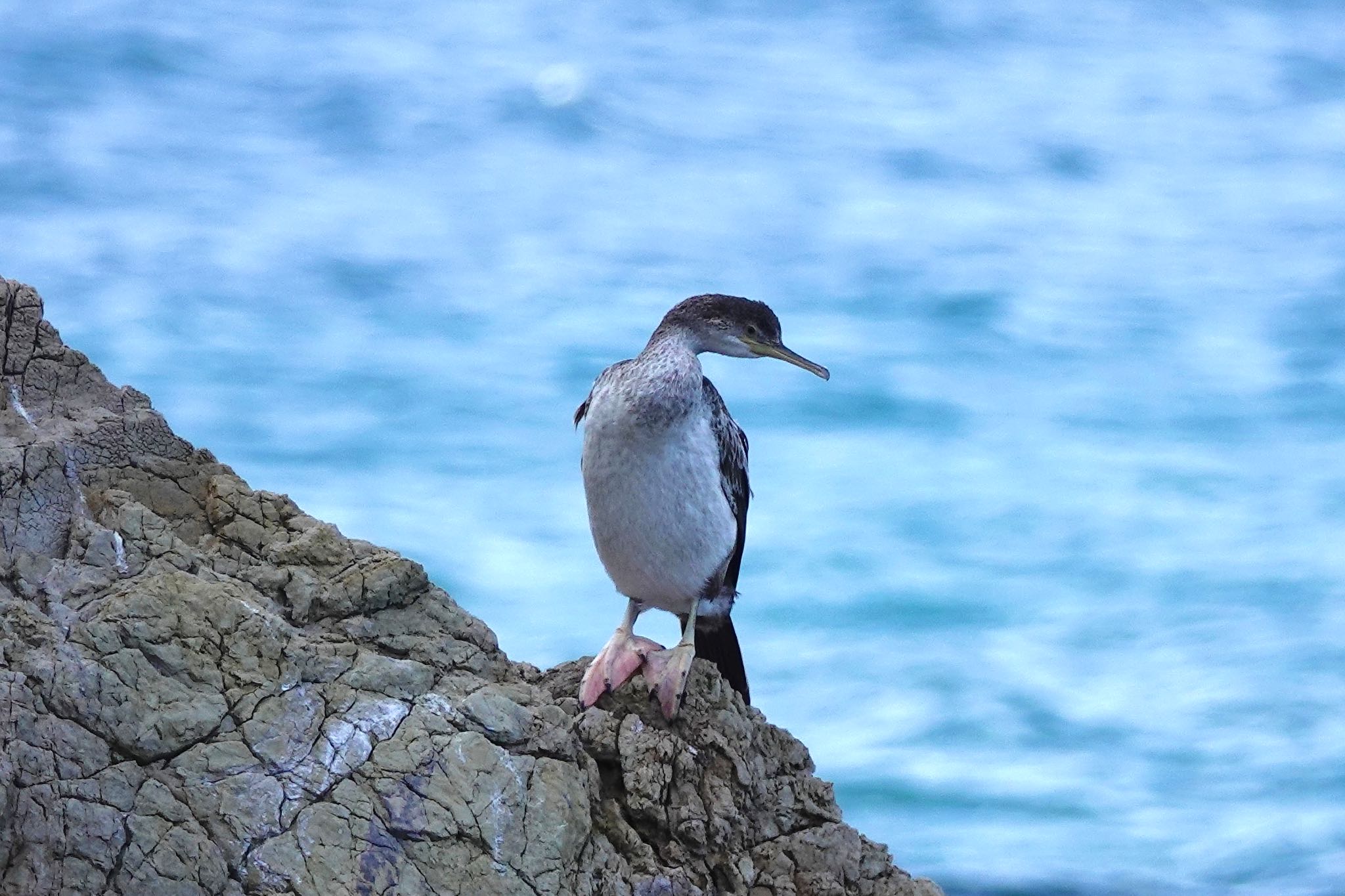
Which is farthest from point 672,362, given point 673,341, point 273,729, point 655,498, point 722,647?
point 273,729

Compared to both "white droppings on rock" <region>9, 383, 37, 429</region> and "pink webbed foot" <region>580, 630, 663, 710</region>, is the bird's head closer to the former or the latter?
"pink webbed foot" <region>580, 630, 663, 710</region>

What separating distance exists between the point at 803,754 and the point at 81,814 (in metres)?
2.27

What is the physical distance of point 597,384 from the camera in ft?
21.9

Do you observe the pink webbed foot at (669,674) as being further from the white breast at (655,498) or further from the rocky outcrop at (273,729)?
the white breast at (655,498)

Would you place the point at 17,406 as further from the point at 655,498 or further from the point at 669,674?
the point at 655,498

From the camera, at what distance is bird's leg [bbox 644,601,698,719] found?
579 centimetres

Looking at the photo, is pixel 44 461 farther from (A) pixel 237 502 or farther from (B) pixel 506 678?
(B) pixel 506 678

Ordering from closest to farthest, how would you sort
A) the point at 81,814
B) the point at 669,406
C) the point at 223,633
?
1. the point at 81,814
2. the point at 223,633
3. the point at 669,406

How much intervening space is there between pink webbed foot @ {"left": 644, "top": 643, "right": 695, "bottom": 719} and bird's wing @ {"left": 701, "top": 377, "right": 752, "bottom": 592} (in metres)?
0.79

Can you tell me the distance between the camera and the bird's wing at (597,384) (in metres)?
6.61

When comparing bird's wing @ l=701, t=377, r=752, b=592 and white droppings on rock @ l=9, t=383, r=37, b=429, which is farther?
bird's wing @ l=701, t=377, r=752, b=592

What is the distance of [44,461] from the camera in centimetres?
501

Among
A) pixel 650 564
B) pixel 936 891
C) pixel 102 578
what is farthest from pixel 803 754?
pixel 102 578

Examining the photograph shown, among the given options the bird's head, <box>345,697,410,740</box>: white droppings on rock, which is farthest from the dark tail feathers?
<box>345,697,410,740</box>: white droppings on rock
